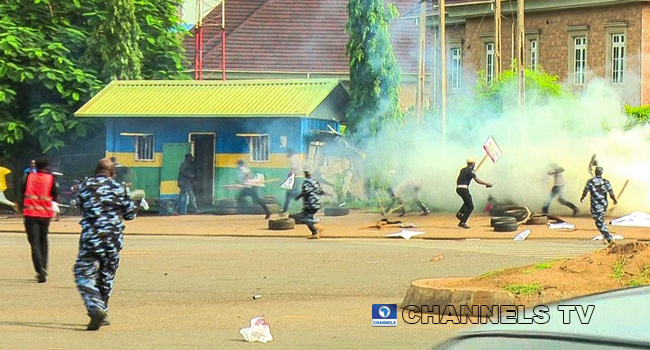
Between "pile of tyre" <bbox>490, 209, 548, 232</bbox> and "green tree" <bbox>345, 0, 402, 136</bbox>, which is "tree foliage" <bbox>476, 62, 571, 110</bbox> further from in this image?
"pile of tyre" <bbox>490, 209, 548, 232</bbox>

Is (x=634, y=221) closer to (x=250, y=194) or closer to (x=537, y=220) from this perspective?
(x=537, y=220)

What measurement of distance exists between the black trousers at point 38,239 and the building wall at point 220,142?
64.9 feet

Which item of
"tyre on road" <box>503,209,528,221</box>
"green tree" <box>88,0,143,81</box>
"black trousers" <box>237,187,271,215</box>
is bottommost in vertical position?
"tyre on road" <box>503,209,528,221</box>

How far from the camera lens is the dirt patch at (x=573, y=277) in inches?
470

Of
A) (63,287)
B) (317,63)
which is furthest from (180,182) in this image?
(63,287)

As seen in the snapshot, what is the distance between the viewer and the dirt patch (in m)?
11.9

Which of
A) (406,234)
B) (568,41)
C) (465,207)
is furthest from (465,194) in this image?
(568,41)

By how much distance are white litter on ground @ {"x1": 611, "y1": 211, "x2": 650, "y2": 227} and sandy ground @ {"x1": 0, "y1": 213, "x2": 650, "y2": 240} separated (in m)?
0.66

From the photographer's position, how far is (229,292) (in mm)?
15219

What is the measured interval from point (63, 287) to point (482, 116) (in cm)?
2314

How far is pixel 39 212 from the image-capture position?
53.1 ft

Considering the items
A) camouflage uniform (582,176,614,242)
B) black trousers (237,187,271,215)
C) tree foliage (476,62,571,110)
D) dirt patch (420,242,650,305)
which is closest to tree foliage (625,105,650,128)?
tree foliage (476,62,571,110)

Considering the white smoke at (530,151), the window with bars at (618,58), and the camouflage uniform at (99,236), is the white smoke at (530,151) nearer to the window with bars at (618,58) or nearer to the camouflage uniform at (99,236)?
the window with bars at (618,58)

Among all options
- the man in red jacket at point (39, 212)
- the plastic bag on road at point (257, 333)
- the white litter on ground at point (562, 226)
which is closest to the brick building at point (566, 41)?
the white litter on ground at point (562, 226)
